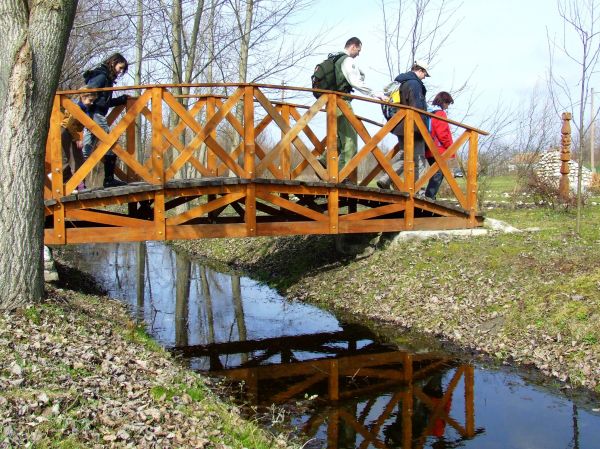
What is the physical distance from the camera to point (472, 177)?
10648 mm

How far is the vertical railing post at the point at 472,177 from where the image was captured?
10547 mm

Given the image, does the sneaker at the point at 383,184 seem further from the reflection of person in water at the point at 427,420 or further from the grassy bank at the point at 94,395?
the grassy bank at the point at 94,395

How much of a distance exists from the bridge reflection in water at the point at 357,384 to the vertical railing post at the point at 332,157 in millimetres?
1854

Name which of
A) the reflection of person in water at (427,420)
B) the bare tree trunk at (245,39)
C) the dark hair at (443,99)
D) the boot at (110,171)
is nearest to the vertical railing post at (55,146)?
the boot at (110,171)

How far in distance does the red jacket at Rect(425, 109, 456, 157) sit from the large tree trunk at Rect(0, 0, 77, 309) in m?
6.49

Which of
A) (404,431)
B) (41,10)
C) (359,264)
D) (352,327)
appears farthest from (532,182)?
(41,10)

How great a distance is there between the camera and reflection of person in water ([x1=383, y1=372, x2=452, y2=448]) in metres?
5.44

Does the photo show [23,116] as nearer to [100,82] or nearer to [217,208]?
[100,82]

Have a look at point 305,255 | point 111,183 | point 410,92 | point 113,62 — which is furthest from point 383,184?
point 113,62

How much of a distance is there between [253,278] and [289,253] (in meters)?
0.86

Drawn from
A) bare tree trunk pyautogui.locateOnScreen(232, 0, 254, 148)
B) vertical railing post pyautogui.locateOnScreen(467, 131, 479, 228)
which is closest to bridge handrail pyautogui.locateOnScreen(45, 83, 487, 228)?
vertical railing post pyautogui.locateOnScreen(467, 131, 479, 228)

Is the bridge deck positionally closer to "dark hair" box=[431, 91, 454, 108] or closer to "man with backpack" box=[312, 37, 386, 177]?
"man with backpack" box=[312, 37, 386, 177]

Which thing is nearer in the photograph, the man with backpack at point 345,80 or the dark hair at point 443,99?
the man with backpack at point 345,80

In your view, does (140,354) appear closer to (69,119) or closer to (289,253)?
(69,119)
